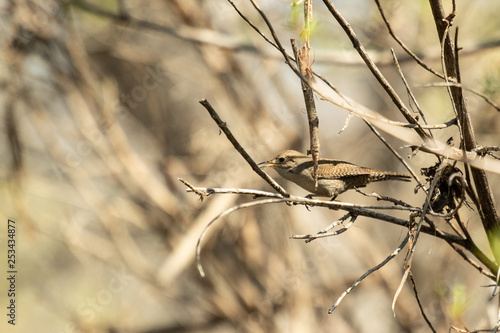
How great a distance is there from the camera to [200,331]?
5.61 meters

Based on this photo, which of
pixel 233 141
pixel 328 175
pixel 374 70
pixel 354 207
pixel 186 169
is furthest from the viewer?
pixel 186 169

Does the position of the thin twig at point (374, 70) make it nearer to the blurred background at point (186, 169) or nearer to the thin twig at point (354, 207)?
the thin twig at point (354, 207)

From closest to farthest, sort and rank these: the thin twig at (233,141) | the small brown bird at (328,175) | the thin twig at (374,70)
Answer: the thin twig at (233,141)
the thin twig at (374,70)
the small brown bird at (328,175)

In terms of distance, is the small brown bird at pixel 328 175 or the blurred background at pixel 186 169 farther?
the blurred background at pixel 186 169

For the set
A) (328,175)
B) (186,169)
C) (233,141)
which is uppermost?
(186,169)

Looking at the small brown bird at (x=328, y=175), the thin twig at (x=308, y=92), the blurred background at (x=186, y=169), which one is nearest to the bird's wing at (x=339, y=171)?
the small brown bird at (x=328, y=175)

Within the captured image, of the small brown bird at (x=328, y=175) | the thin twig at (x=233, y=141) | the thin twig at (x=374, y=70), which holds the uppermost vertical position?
the small brown bird at (x=328, y=175)

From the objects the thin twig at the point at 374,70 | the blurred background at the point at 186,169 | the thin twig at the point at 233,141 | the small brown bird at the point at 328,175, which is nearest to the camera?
the thin twig at the point at 233,141

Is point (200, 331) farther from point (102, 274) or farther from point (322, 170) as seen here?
point (322, 170)

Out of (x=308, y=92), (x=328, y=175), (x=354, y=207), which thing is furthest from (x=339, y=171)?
(x=308, y=92)

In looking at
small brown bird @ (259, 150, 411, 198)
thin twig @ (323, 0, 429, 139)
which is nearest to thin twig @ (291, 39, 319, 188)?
thin twig @ (323, 0, 429, 139)

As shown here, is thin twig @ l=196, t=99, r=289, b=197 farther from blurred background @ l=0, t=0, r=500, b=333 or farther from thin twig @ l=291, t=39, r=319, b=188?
blurred background @ l=0, t=0, r=500, b=333

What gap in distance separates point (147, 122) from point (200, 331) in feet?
9.09

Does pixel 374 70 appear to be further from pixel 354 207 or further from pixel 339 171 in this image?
pixel 339 171
